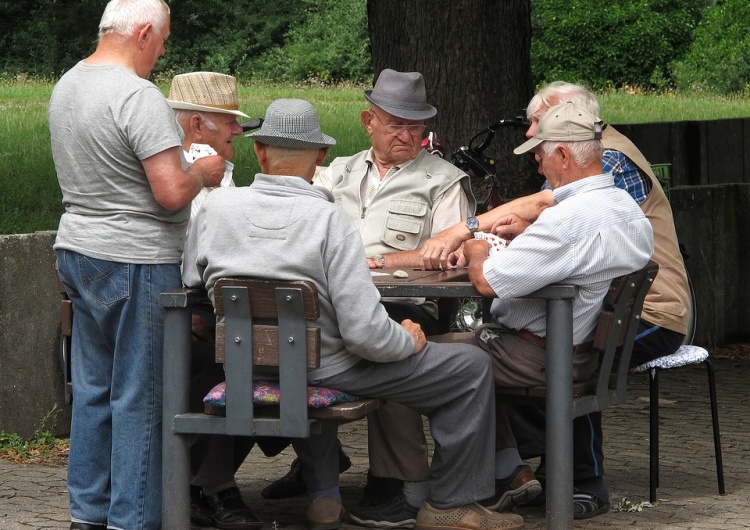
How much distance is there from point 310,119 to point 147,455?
1369mm

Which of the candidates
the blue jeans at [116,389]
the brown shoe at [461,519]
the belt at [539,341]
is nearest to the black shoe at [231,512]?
the blue jeans at [116,389]

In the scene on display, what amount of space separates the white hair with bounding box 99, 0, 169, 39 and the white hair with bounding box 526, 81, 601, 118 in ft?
5.71

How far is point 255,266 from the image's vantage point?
481cm

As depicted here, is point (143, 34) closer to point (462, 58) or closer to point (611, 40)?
point (462, 58)

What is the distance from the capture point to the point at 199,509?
559 centimetres

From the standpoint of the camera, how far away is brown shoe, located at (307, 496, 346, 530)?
5.36 metres

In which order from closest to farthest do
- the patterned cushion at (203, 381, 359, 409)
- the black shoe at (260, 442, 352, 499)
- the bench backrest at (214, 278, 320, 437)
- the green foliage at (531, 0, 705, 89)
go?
the bench backrest at (214, 278, 320, 437)
the patterned cushion at (203, 381, 359, 409)
the black shoe at (260, 442, 352, 499)
the green foliage at (531, 0, 705, 89)

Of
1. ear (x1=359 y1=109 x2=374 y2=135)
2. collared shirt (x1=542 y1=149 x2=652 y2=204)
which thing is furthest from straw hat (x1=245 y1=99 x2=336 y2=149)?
collared shirt (x1=542 y1=149 x2=652 y2=204)

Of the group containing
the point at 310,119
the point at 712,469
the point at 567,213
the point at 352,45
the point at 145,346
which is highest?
the point at 352,45

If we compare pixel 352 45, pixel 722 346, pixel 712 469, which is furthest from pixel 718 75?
pixel 712 469

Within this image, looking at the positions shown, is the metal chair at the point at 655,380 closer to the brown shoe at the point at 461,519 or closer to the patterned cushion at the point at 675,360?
the patterned cushion at the point at 675,360

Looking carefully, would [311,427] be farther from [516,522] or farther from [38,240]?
[38,240]

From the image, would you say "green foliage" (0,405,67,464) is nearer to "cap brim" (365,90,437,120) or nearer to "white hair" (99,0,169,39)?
"cap brim" (365,90,437,120)

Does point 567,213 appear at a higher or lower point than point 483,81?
lower
